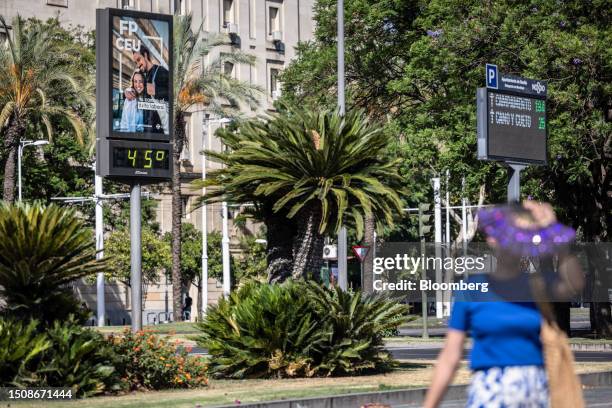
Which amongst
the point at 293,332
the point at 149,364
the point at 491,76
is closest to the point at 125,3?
the point at 491,76

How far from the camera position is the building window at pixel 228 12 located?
79.4 m

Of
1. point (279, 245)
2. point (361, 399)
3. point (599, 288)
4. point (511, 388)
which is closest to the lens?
point (511, 388)

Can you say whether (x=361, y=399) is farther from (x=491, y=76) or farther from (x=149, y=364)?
(x=491, y=76)

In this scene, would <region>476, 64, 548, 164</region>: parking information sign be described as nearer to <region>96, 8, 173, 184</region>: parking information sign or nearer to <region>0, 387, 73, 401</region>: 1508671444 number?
<region>96, 8, 173, 184</region>: parking information sign

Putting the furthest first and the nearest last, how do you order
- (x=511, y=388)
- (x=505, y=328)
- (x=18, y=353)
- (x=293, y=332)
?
1. (x=293, y=332)
2. (x=18, y=353)
3. (x=505, y=328)
4. (x=511, y=388)

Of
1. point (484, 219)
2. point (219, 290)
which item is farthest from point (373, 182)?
point (219, 290)

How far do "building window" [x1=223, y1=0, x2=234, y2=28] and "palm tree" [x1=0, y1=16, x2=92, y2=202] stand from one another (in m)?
34.4

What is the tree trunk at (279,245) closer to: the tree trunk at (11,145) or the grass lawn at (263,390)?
the grass lawn at (263,390)

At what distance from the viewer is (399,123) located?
115 ft

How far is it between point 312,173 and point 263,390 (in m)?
5.33

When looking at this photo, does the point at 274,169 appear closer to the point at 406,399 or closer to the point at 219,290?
the point at 406,399

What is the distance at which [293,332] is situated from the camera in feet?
60.4

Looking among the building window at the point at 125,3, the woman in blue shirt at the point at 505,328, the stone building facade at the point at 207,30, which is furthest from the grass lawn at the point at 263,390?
the building window at the point at 125,3

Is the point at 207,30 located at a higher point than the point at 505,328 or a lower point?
higher
